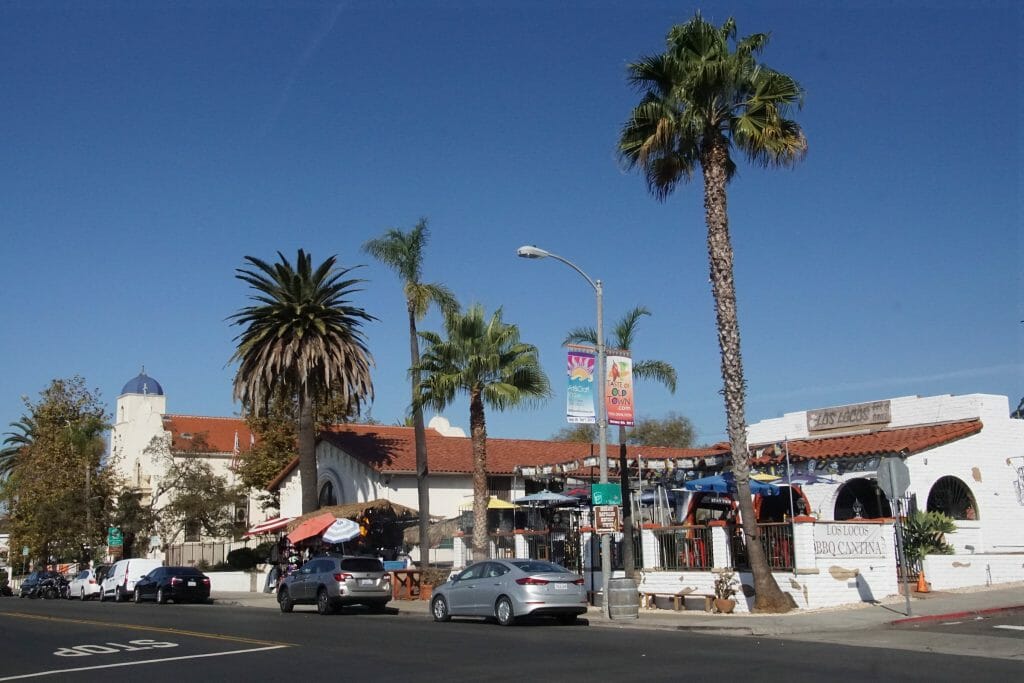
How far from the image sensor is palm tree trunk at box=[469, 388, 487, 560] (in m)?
29.8

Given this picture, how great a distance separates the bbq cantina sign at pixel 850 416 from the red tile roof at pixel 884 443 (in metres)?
→ 0.72

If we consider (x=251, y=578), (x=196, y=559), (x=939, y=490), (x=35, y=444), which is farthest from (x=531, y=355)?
(x=35, y=444)

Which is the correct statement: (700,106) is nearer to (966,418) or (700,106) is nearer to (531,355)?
(531,355)

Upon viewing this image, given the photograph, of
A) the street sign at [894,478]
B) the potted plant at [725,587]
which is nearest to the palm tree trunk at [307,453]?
the potted plant at [725,587]

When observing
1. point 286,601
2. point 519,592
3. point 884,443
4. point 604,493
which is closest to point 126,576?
point 286,601

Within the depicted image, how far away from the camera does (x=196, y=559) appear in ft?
170

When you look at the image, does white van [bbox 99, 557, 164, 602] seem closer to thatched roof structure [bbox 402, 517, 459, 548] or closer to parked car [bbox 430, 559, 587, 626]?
thatched roof structure [bbox 402, 517, 459, 548]

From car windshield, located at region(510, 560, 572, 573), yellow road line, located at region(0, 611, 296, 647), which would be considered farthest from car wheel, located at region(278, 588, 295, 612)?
car windshield, located at region(510, 560, 572, 573)

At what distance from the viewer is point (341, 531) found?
35.6 m

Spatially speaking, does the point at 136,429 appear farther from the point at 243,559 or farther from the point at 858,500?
the point at 858,500

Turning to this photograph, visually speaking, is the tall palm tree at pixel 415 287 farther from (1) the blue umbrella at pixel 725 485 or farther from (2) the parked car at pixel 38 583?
(2) the parked car at pixel 38 583

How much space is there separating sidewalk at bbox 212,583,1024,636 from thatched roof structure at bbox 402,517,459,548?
14094 millimetres

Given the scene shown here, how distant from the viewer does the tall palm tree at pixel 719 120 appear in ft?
70.7

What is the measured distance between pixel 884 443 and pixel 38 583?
40.3m
